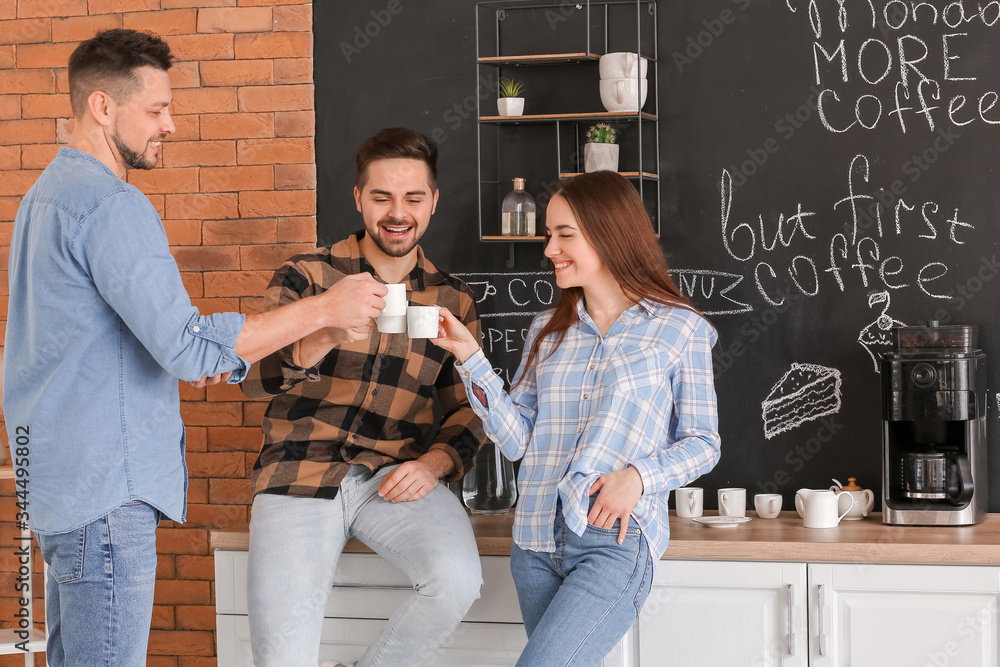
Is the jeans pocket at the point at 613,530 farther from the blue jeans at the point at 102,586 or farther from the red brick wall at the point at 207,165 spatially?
the red brick wall at the point at 207,165

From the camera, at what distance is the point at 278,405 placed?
2.54 metres

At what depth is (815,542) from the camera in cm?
238

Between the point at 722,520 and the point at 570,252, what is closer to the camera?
the point at 570,252

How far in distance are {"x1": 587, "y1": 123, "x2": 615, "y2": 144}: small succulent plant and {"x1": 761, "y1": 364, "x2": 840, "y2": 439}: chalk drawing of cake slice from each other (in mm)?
→ 853

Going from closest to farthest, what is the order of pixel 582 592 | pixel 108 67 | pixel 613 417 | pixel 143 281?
pixel 143 281
pixel 108 67
pixel 582 592
pixel 613 417

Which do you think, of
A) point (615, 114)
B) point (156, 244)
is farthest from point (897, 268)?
point (156, 244)

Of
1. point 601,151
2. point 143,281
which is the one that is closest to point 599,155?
point 601,151

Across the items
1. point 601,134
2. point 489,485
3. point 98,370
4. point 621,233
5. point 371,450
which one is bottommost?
point 489,485

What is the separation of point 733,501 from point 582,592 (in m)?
0.85

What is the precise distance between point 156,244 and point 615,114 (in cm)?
147

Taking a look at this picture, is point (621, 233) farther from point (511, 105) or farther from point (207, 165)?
point (207, 165)

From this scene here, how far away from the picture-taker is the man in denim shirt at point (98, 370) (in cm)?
180

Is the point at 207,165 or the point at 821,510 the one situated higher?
the point at 207,165

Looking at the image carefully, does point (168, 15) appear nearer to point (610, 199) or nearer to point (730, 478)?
point (610, 199)
